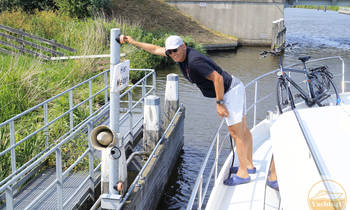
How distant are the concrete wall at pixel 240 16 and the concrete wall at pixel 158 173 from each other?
25.3 metres

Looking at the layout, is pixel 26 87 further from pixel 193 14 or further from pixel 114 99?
pixel 193 14

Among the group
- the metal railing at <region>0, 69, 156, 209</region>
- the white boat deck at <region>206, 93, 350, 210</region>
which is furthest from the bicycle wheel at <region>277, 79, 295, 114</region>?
the white boat deck at <region>206, 93, 350, 210</region>

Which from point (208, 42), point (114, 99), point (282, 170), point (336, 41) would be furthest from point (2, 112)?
point (336, 41)

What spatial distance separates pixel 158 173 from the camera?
7.27 m

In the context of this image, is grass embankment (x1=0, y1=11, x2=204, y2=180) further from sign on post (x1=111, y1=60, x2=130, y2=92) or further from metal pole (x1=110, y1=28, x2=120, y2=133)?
sign on post (x1=111, y1=60, x2=130, y2=92)

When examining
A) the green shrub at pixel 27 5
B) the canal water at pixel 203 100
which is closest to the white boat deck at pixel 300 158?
the canal water at pixel 203 100

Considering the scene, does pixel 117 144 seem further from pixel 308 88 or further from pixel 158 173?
pixel 308 88

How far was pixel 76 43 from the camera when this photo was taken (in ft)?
55.7

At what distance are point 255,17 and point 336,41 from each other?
7.02 m

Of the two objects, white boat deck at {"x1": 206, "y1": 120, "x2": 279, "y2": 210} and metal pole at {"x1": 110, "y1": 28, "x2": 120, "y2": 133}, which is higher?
metal pole at {"x1": 110, "y1": 28, "x2": 120, "y2": 133}

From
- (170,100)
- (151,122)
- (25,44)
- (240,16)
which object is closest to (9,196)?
(151,122)

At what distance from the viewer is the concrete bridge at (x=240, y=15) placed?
3359cm

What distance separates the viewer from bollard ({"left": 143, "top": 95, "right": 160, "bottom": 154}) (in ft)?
24.1

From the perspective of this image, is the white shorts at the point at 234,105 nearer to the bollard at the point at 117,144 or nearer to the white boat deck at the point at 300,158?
the white boat deck at the point at 300,158
